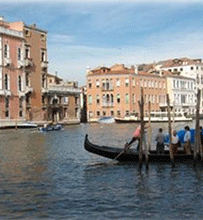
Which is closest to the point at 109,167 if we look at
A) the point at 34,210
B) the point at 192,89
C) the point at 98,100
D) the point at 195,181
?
the point at 195,181

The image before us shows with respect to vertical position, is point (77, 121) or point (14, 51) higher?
point (14, 51)

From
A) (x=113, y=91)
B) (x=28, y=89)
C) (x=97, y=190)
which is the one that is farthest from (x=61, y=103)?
(x=97, y=190)

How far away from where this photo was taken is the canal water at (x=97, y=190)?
9.59 metres

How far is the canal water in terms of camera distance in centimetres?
959

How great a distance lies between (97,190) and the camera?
11.9m

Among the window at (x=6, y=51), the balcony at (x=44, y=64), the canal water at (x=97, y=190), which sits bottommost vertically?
the canal water at (x=97, y=190)

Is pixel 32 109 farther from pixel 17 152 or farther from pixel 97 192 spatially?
pixel 97 192

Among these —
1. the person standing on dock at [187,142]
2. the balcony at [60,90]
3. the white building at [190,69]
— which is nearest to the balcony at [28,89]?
the balcony at [60,90]

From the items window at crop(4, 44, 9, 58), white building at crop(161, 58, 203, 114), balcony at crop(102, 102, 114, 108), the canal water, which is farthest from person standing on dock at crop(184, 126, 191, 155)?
white building at crop(161, 58, 203, 114)

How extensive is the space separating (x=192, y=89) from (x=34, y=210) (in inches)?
3057

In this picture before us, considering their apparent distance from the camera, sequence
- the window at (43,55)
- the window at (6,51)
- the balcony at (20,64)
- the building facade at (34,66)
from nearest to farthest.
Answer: the window at (6,51), the balcony at (20,64), the building facade at (34,66), the window at (43,55)

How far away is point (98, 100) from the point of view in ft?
235

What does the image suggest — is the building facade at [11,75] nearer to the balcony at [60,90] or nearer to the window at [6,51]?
the window at [6,51]

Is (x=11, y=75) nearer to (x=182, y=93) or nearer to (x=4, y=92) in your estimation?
(x=4, y=92)
